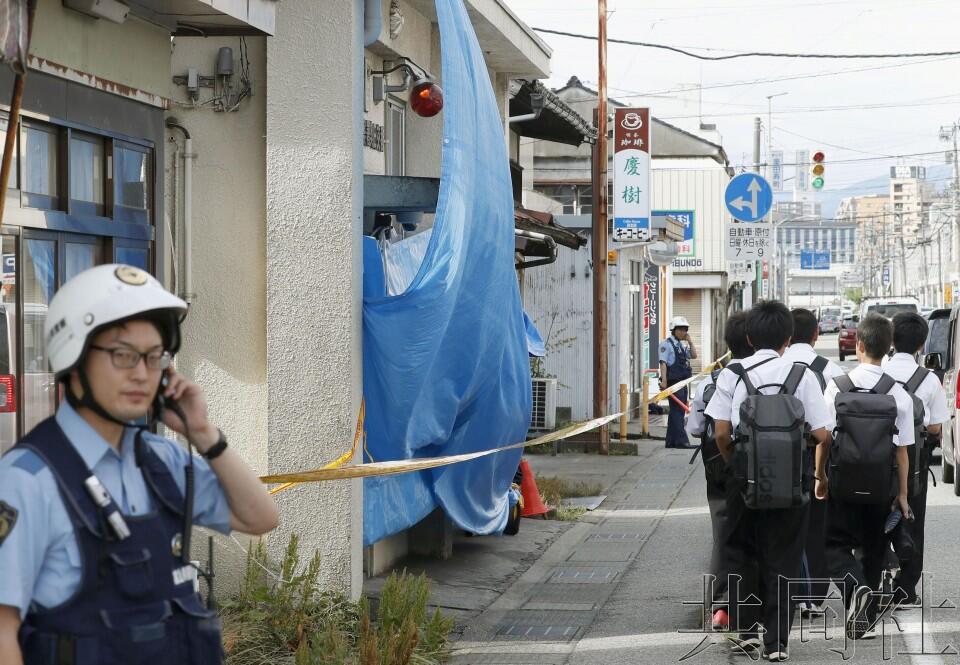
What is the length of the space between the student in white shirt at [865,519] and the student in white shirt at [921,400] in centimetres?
19

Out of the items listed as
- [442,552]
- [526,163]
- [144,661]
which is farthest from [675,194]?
[144,661]

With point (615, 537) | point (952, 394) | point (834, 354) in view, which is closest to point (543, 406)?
point (952, 394)

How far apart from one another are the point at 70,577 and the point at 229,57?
5449mm

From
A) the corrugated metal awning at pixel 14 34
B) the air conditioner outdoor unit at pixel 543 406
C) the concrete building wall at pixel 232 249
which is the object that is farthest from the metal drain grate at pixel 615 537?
the corrugated metal awning at pixel 14 34

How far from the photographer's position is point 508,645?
298 inches

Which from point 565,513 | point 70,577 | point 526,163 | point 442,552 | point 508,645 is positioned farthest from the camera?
point 526,163

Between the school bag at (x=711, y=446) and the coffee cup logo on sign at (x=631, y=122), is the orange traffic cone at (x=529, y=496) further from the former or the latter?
the coffee cup logo on sign at (x=631, y=122)

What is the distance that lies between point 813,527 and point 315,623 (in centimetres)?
299

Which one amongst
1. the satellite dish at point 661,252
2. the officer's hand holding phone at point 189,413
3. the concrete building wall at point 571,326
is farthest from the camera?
the satellite dish at point 661,252

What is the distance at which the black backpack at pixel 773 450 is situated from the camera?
660 cm

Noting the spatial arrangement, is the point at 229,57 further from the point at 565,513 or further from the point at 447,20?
the point at 565,513

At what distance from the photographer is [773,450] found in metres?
6.62

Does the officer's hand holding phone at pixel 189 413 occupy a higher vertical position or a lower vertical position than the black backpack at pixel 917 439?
higher

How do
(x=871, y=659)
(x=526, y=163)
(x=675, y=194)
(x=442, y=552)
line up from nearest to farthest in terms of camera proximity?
(x=871, y=659) → (x=442, y=552) → (x=526, y=163) → (x=675, y=194)
